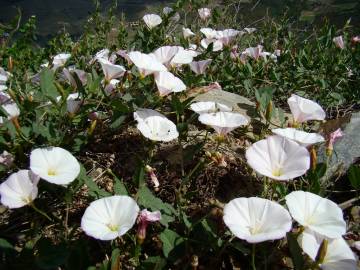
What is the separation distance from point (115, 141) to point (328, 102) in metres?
1.30

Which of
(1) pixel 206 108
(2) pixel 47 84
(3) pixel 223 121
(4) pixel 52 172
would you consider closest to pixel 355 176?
(3) pixel 223 121

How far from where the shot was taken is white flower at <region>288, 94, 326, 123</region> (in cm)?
158

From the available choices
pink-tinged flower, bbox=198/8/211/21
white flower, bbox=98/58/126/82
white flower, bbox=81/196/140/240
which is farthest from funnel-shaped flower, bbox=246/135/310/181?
pink-tinged flower, bbox=198/8/211/21

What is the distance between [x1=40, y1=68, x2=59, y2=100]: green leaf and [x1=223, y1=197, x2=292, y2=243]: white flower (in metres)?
0.75

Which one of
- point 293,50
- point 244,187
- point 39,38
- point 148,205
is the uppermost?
point 148,205

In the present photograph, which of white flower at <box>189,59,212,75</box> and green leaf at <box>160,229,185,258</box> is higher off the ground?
green leaf at <box>160,229,185,258</box>

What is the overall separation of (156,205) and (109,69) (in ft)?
2.23

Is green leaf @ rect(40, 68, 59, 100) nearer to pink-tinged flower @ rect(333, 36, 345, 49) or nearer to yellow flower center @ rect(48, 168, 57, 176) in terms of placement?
yellow flower center @ rect(48, 168, 57, 176)

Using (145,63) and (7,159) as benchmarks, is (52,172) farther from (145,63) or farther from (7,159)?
(145,63)

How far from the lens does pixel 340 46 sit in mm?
2740

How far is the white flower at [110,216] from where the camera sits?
3.50 feet

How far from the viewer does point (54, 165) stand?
1.25 m

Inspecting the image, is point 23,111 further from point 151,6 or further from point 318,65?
point 151,6

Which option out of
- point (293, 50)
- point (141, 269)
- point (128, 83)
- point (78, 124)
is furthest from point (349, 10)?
point (141, 269)
